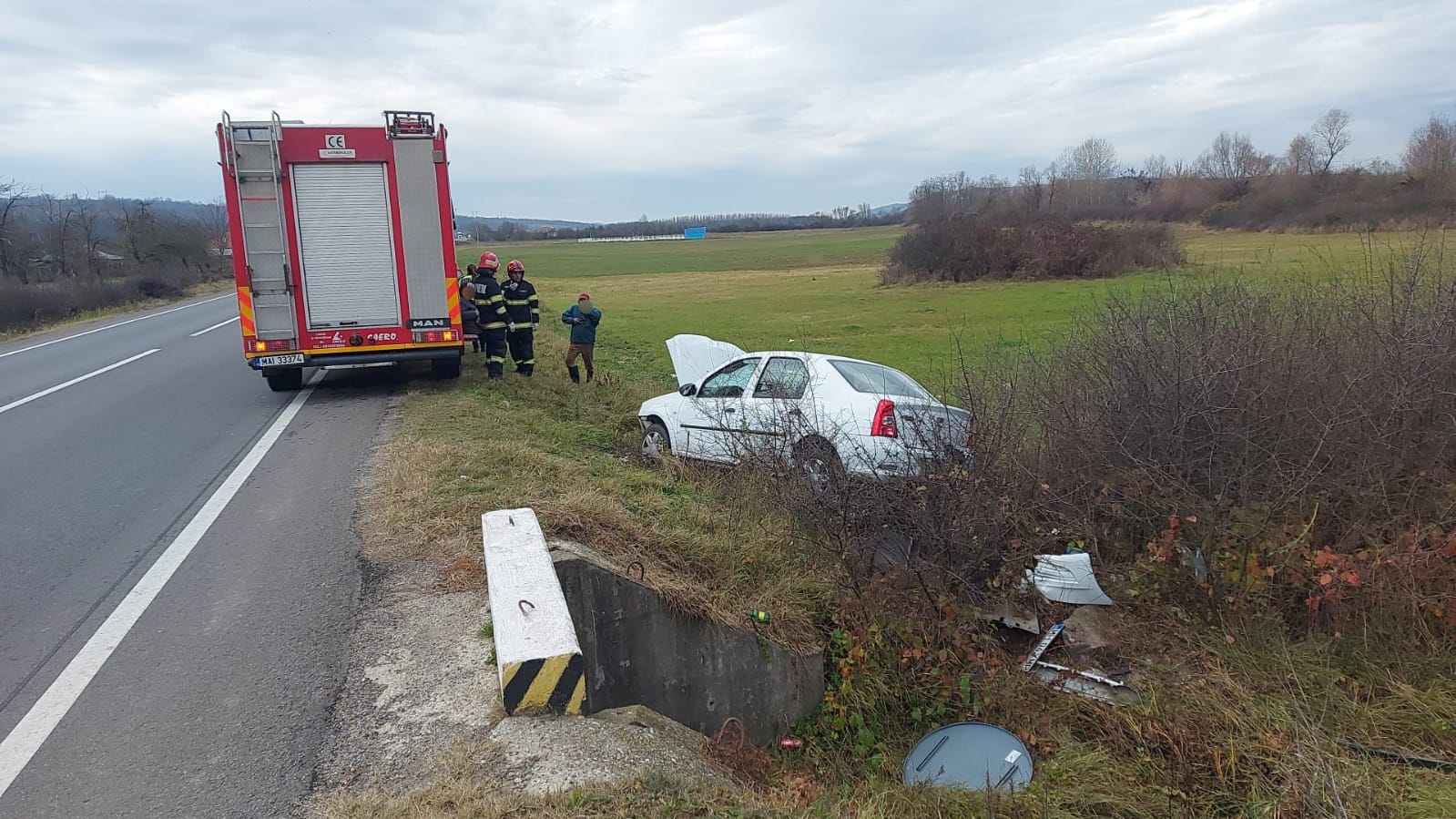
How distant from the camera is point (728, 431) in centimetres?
844

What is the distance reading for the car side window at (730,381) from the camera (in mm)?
8930

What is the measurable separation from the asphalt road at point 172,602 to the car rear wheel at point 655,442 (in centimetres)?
293

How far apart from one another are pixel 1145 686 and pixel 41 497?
321 inches

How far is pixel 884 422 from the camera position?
7.33m

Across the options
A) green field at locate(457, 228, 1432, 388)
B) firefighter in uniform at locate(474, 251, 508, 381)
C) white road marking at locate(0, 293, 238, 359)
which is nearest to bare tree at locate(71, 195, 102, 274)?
white road marking at locate(0, 293, 238, 359)

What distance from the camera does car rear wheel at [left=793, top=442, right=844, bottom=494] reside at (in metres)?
6.71

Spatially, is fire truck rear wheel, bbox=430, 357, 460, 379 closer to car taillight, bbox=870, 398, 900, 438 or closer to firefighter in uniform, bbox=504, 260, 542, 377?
firefighter in uniform, bbox=504, 260, 542, 377

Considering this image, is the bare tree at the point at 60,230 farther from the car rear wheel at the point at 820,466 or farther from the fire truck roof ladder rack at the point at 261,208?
the car rear wheel at the point at 820,466

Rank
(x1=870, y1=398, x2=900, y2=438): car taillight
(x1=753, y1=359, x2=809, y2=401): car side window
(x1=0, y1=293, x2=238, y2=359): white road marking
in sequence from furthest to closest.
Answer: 1. (x1=0, y1=293, x2=238, y2=359): white road marking
2. (x1=753, y1=359, x2=809, y2=401): car side window
3. (x1=870, y1=398, x2=900, y2=438): car taillight

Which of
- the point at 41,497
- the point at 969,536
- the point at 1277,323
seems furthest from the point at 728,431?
the point at 41,497

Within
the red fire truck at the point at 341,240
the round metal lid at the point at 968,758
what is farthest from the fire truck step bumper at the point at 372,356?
the round metal lid at the point at 968,758

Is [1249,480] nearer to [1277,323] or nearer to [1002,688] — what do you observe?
[1277,323]

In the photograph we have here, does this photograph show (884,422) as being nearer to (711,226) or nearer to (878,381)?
(878,381)

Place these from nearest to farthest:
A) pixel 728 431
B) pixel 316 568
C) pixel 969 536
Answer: pixel 316 568
pixel 969 536
pixel 728 431
